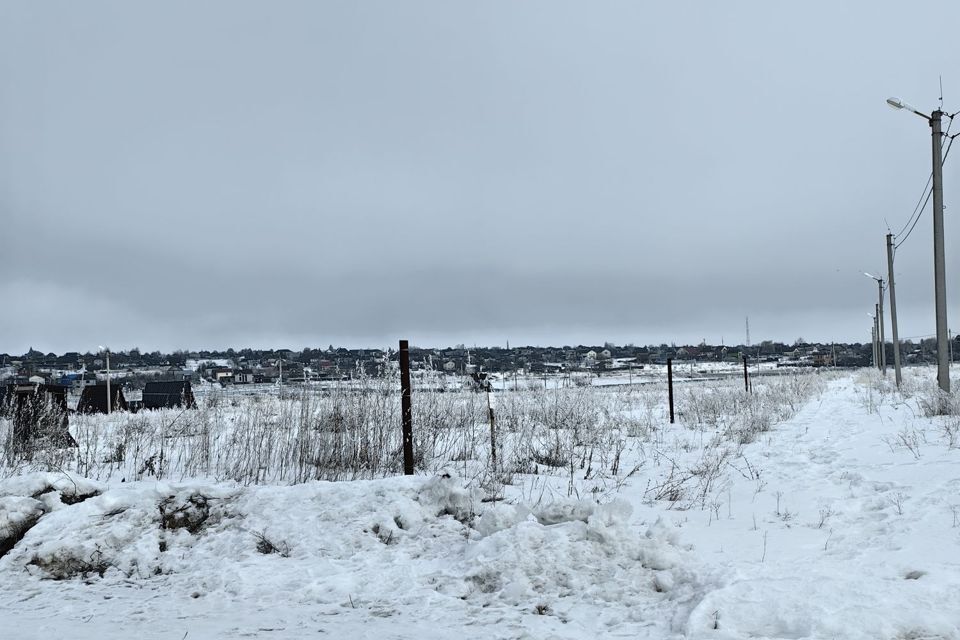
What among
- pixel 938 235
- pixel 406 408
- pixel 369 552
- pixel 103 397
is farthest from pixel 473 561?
pixel 103 397

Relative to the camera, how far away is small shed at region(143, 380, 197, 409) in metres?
29.6

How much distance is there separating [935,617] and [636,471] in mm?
5568

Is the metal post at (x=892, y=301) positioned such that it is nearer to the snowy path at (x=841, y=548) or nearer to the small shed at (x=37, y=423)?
the snowy path at (x=841, y=548)

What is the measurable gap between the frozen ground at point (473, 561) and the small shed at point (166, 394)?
26.0 metres

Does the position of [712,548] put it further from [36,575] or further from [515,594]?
[36,575]

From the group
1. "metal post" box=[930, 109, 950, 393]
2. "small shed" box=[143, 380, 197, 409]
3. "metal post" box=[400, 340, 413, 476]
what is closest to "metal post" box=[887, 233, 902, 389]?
"metal post" box=[930, 109, 950, 393]

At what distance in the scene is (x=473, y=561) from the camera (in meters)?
4.44

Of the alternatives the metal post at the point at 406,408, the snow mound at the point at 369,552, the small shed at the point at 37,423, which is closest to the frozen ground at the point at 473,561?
the snow mound at the point at 369,552

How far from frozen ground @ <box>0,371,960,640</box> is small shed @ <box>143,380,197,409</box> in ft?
85.2

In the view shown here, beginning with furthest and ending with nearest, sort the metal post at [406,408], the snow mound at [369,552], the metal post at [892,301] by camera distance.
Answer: the metal post at [892,301] < the metal post at [406,408] < the snow mound at [369,552]

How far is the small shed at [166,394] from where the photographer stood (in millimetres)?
29609

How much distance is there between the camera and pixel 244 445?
854 cm

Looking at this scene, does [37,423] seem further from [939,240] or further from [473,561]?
[939,240]

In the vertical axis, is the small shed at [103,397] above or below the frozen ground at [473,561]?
below
